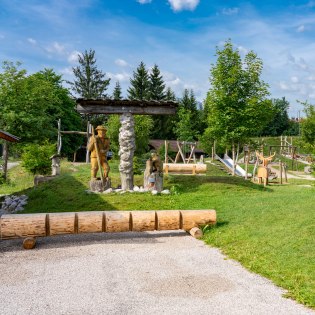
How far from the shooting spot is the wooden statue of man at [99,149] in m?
14.9

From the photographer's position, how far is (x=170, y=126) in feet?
190

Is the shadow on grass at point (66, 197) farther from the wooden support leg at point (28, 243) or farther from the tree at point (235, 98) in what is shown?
the tree at point (235, 98)

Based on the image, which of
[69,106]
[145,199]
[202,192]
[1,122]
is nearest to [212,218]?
[145,199]

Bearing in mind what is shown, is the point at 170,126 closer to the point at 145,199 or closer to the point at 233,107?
the point at 233,107

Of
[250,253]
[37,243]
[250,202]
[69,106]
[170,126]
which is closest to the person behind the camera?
[250,253]

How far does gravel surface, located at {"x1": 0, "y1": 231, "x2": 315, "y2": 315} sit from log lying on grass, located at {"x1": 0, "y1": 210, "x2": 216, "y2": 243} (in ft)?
1.33

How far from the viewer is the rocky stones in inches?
603

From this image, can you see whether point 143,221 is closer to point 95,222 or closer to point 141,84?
point 95,222

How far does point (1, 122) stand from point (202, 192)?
1883 centimetres

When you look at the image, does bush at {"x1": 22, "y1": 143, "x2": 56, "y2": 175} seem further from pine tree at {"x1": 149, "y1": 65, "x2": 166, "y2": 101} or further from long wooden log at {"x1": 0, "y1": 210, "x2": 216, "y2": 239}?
pine tree at {"x1": 149, "y1": 65, "x2": 166, "y2": 101}

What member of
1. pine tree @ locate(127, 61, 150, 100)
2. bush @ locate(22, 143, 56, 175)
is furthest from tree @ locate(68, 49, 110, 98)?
bush @ locate(22, 143, 56, 175)

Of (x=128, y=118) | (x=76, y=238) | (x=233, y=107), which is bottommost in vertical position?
(x=76, y=238)

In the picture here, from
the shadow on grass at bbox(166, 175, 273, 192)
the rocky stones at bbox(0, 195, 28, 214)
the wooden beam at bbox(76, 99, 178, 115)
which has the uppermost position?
the wooden beam at bbox(76, 99, 178, 115)

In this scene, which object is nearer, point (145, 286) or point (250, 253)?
point (145, 286)
